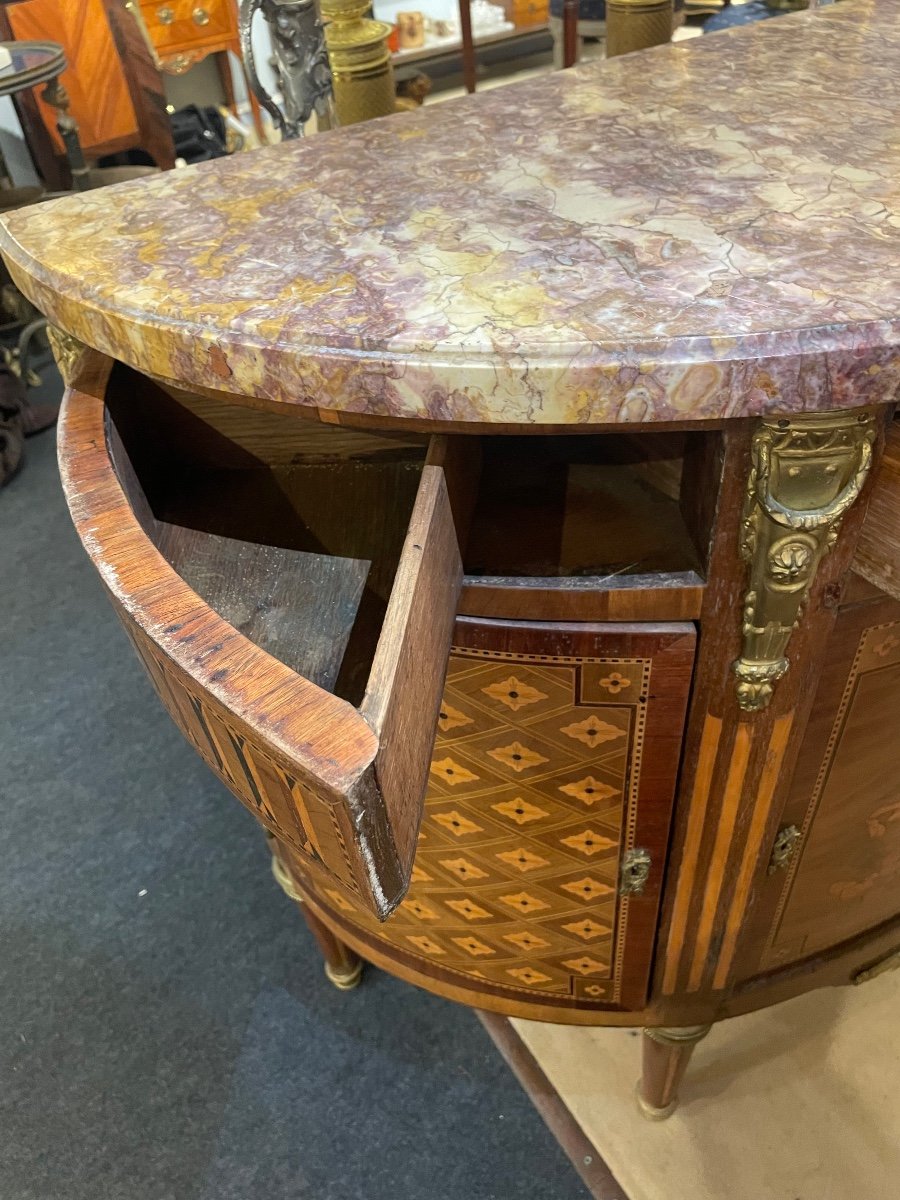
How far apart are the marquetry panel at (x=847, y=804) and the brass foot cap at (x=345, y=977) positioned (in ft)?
1.54

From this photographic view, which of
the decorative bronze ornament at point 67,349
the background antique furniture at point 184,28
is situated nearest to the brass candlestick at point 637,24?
the decorative bronze ornament at point 67,349

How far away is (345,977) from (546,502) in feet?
2.21

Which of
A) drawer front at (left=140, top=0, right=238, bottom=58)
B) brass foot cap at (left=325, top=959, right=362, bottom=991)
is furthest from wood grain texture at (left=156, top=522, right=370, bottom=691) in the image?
drawer front at (left=140, top=0, right=238, bottom=58)

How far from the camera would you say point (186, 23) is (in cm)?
246

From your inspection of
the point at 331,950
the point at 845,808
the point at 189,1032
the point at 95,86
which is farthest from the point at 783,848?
the point at 95,86

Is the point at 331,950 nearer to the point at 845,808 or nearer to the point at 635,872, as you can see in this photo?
the point at 635,872

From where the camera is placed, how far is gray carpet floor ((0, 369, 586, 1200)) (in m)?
0.92

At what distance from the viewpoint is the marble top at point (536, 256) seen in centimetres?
41

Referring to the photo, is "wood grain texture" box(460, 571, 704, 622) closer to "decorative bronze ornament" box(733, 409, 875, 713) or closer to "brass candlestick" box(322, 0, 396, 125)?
"decorative bronze ornament" box(733, 409, 875, 713)

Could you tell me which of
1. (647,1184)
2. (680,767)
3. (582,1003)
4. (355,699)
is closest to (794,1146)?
(647,1184)

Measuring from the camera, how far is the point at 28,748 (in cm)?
137

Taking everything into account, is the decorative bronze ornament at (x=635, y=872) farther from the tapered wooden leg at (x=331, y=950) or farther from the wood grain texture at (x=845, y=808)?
the tapered wooden leg at (x=331, y=950)

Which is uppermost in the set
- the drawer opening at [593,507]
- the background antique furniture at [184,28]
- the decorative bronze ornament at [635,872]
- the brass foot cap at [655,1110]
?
the drawer opening at [593,507]

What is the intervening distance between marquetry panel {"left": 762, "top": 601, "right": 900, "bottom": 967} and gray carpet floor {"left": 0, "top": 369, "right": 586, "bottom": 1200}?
14.3 inches
